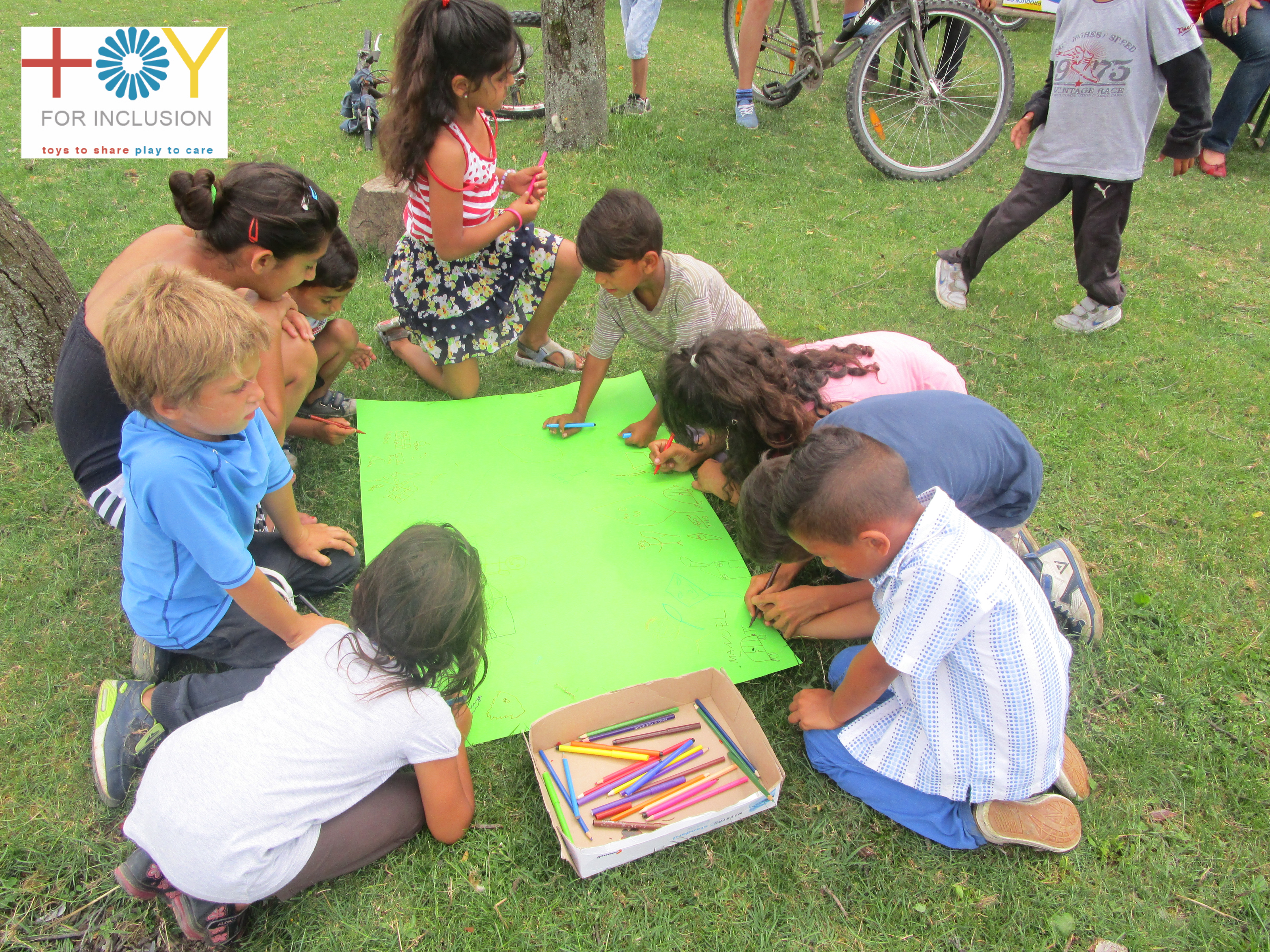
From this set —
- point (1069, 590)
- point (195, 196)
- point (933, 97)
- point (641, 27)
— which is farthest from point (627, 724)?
point (641, 27)

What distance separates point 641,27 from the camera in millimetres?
5562

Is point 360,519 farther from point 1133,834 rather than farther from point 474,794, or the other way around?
point 1133,834

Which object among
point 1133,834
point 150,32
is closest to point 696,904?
point 1133,834

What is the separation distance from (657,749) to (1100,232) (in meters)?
3.08

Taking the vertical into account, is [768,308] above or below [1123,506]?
above

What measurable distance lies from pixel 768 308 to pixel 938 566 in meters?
2.42

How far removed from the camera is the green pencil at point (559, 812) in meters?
1.63

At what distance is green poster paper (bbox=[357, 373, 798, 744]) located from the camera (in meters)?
2.08

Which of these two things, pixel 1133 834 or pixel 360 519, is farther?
pixel 360 519

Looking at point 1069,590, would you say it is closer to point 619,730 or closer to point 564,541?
point 619,730

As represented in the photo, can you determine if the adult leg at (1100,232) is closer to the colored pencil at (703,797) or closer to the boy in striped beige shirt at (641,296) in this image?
the boy in striped beige shirt at (641,296)

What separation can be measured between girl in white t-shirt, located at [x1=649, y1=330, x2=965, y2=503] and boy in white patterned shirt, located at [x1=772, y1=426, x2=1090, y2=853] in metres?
0.44

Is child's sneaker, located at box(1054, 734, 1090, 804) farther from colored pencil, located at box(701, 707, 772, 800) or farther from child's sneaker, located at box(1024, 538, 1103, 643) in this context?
colored pencil, located at box(701, 707, 772, 800)

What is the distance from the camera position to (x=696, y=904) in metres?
1.63
